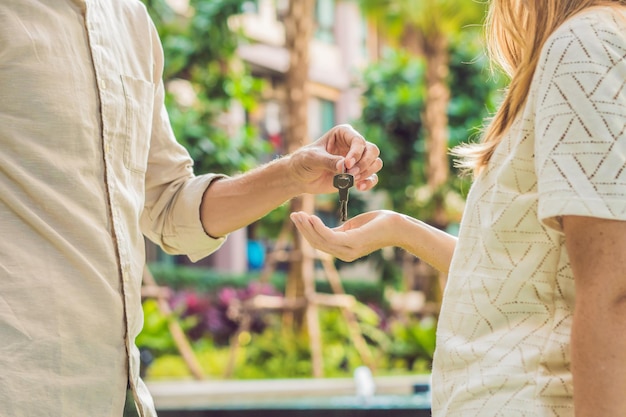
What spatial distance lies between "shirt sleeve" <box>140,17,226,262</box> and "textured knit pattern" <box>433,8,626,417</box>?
779mm

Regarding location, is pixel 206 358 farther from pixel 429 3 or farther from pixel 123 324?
pixel 123 324

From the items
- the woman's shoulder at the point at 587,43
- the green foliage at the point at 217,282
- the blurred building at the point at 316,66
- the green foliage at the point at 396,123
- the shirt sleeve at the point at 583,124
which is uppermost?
the woman's shoulder at the point at 587,43

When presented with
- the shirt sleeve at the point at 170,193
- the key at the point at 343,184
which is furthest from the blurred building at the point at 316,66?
the key at the point at 343,184

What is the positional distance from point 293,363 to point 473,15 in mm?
5432

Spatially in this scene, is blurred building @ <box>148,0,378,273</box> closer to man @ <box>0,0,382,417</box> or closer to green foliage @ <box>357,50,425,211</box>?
green foliage @ <box>357,50,425,211</box>

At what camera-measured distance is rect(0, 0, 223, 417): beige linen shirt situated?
1572 mm

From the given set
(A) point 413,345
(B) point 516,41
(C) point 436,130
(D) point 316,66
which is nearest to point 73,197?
(B) point 516,41

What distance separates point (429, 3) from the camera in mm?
11648

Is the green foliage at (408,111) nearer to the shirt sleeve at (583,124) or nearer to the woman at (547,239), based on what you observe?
the woman at (547,239)

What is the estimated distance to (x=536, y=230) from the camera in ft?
4.40

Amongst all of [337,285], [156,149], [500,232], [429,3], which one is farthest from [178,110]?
[500,232]

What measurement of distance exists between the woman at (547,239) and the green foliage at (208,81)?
786 cm

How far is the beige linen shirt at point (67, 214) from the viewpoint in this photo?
1572 millimetres

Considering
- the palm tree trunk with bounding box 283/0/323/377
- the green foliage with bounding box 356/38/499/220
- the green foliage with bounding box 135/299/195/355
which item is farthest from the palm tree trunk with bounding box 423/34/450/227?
the green foliage with bounding box 135/299/195/355
